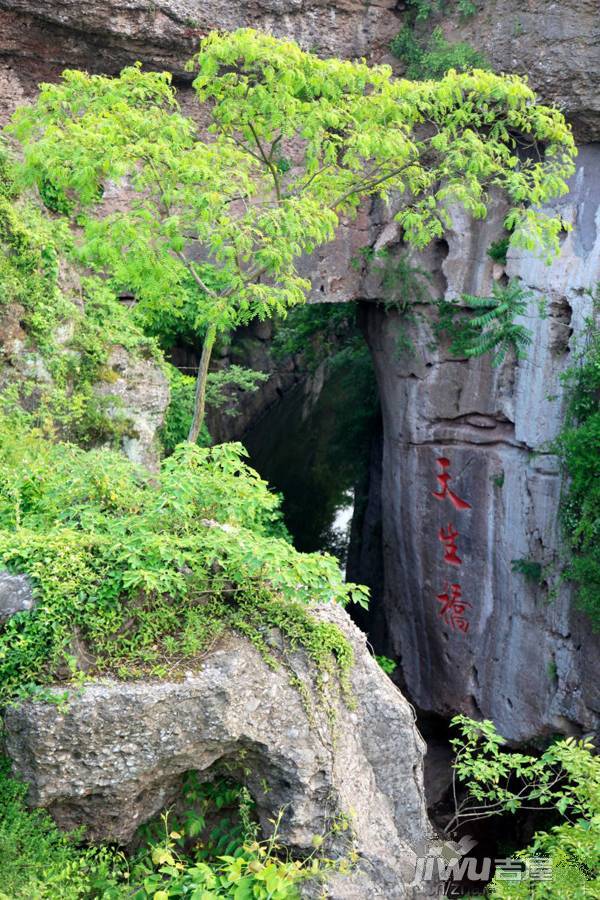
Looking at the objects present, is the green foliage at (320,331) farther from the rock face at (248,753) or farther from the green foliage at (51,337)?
the rock face at (248,753)

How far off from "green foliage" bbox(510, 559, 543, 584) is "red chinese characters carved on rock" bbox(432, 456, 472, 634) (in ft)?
2.75

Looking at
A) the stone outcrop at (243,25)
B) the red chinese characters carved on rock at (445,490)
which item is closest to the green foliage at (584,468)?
the red chinese characters carved on rock at (445,490)

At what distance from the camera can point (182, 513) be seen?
3662 mm

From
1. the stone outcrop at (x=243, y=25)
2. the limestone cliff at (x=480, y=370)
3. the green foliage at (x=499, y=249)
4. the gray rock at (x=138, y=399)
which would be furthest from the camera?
the green foliage at (x=499, y=249)

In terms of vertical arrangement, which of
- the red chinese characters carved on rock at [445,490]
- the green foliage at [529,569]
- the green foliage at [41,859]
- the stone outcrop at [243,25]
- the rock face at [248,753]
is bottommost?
the green foliage at [41,859]

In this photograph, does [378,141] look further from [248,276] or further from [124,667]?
[124,667]

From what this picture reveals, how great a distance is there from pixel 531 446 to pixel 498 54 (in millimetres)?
3874

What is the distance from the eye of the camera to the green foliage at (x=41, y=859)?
9.95ft

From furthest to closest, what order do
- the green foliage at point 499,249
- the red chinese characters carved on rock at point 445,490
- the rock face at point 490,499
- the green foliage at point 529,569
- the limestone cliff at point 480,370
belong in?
the red chinese characters carved on rock at point 445,490 < the green foliage at point 499,249 < the green foliage at point 529,569 < the rock face at point 490,499 < the limestone cliff at point 480,370

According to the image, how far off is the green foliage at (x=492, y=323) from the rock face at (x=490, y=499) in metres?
0.13

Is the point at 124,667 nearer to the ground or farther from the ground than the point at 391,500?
nearer to the ground

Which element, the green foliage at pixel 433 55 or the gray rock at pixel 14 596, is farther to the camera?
the green foliage at pixel 433 55

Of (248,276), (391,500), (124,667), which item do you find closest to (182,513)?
(124,667)

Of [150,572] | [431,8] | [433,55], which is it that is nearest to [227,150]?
[150,572]
